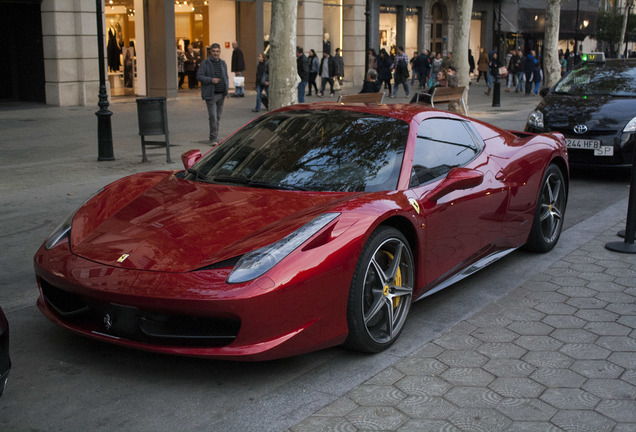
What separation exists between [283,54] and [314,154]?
953 cm

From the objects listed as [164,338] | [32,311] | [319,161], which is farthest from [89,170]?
[164,338]

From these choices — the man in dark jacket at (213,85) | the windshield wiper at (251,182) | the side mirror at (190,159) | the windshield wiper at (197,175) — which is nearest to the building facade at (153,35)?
the man in dark jacket at (213,85)

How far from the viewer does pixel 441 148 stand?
5.29m

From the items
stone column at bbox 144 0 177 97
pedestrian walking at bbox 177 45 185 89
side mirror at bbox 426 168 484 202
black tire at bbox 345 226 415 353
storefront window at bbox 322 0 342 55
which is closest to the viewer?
black tire at bbox 345 226 415 353

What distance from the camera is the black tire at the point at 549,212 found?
20.9 ft

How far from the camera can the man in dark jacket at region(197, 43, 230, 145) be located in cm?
1442

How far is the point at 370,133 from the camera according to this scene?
504 centimetres

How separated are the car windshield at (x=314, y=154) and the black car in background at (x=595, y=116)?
5471 millimetres

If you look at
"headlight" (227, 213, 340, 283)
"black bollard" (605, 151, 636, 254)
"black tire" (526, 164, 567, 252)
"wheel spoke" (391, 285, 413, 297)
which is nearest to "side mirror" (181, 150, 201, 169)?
"headlight" (227, 213, 340, 283)

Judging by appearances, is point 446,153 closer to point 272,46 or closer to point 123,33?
point 272,46

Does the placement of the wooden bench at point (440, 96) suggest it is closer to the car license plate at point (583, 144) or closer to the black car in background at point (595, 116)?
the black car in background at point (595, 116)

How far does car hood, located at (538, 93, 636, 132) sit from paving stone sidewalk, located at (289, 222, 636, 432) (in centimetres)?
516

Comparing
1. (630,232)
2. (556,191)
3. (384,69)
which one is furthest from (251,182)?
(384,69)

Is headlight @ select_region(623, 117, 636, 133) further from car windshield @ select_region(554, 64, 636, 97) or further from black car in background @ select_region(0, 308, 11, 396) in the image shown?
black car in background @ select_region(0, 308, 11, 396)
